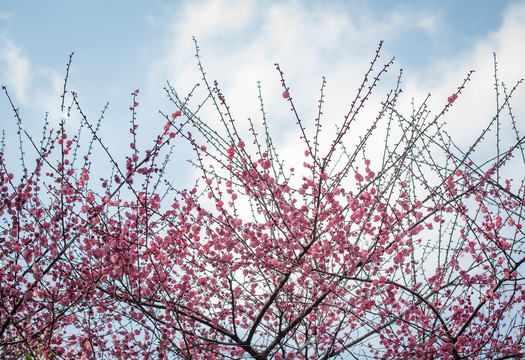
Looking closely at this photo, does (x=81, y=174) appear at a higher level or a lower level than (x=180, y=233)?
higher

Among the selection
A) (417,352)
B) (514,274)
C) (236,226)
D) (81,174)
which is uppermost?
(81,174)

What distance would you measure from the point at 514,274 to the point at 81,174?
249 inches

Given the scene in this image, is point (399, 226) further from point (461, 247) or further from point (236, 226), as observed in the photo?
point (236, 226)

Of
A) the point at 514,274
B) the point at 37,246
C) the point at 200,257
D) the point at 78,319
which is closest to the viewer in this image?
the point at 514,274

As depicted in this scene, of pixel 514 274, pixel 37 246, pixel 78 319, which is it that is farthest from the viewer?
pixel 78 319

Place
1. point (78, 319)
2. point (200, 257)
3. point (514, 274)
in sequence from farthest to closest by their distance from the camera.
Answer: point (78, 319)
point (200, 257)
point (514, 274)

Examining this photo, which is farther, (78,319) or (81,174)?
(78,319)

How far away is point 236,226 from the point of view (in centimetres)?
602

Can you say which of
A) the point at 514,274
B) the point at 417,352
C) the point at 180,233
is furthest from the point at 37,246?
the point at 514,274

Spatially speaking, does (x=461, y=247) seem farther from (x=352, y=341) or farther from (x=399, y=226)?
(x=352, y=341)

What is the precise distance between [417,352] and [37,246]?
5524 millimetres

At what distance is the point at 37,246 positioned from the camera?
5660mm

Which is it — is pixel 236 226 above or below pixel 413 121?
below

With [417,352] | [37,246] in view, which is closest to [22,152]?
[37,246]
